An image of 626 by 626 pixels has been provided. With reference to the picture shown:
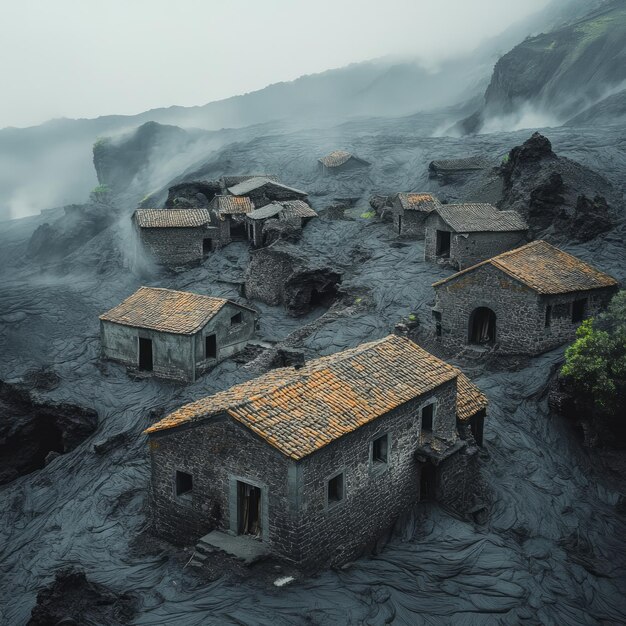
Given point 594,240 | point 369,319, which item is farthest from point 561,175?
point 369,319

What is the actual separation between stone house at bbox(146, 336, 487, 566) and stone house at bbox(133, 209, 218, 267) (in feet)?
108

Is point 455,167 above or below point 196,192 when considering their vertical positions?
above

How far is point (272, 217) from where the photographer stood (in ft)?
179

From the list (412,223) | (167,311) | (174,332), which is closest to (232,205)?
(412,223)

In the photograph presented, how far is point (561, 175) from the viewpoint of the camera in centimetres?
4662

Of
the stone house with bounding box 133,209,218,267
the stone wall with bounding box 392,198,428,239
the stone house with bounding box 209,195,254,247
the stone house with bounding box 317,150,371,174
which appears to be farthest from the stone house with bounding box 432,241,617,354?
the stone house with bounding box 317,150,371,174

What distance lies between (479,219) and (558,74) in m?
55.3

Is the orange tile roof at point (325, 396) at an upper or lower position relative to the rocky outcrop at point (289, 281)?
upper

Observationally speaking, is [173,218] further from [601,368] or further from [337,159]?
[601,368]

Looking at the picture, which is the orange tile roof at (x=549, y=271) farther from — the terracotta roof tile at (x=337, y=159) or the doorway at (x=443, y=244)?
the terracotta roof tile at (x=337, y=159)

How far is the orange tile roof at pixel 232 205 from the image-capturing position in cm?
5669

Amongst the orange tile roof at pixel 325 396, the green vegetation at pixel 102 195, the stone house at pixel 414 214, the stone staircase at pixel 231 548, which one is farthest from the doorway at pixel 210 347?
the green vegetation at pixel 102 195

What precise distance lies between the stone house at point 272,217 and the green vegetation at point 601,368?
30922mm

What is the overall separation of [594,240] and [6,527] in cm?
3398
